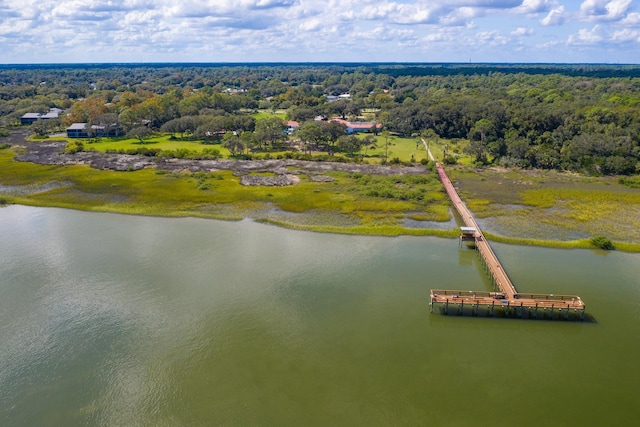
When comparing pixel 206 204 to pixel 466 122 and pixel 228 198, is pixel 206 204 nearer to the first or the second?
pixel 228 198

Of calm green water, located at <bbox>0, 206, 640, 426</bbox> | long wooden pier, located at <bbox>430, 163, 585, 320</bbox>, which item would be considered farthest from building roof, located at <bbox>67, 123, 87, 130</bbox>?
long wooden pier, located at <bbox>430, 163, 585, 320</bbox>

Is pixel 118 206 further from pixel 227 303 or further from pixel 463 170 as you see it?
pixel 463 170

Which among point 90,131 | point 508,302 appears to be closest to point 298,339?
point 508,302

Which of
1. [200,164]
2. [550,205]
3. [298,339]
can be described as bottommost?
[200,164]

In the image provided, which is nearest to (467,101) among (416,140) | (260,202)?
(416,140)

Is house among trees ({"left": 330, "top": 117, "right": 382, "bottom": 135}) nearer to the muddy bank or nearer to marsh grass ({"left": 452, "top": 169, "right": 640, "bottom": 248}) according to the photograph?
the muddy bank
